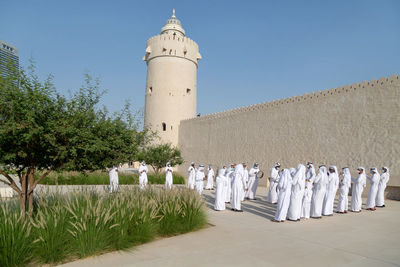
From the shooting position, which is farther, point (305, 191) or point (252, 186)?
point (252, 186)

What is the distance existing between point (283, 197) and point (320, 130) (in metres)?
9.77

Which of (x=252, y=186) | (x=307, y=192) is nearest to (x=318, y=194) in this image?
(x=307, y=192)

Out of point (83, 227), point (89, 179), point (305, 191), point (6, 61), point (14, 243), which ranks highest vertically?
point (6, 61)

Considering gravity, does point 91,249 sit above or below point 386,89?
below

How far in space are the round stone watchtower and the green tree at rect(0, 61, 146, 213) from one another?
21294mm

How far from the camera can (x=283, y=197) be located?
7371 millimetres

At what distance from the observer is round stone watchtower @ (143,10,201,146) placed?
27125 millimetres

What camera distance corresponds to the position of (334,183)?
892cm

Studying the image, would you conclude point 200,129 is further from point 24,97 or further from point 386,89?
point 24,97

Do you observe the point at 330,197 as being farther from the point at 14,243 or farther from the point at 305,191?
the point at 14,243

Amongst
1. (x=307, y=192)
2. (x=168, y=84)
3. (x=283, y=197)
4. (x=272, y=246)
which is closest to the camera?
(x=272, y=246)

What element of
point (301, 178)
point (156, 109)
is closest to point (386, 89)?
point (301, 178)

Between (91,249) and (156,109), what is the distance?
23480mm

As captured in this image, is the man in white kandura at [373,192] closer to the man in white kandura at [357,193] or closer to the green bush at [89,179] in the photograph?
the man in white kandura at [357,193]
